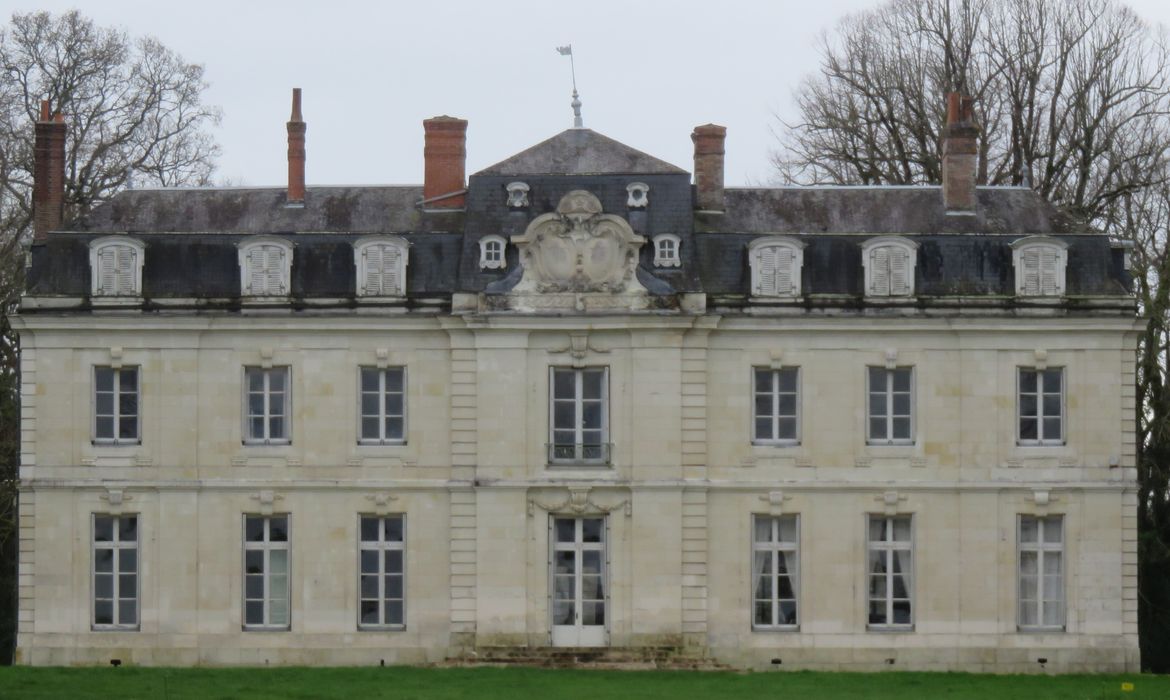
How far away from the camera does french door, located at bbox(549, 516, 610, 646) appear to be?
135ft

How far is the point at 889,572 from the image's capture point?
41281 mm

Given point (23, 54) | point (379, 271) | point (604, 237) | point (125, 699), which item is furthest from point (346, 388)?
point (23, 54)

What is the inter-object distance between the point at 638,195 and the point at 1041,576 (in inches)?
340

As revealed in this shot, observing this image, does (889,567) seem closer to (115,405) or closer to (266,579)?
(266,579)

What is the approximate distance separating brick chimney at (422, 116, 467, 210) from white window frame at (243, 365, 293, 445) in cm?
384

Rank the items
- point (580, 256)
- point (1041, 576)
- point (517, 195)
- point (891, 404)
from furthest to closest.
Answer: point (517, 195)
point (891, 404)
point (1041, 576)
point (580, 256)

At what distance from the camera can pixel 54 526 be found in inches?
1626

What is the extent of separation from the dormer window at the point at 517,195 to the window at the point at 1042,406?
8.21 m

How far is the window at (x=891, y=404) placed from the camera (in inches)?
1634

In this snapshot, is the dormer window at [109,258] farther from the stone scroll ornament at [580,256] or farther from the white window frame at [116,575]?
the stone scroll ornament at [580,256]

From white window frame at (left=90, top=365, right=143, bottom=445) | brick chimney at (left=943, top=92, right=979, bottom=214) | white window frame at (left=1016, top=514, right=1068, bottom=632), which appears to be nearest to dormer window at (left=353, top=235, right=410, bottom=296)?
white window frame at (left=90, top=365, right=143, bottom=445)

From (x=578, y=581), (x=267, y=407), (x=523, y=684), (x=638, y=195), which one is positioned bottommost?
(x=523, y=684)

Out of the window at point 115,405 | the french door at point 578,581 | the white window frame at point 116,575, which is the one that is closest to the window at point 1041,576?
the french door at point 578,581

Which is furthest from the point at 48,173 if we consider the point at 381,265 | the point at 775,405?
the point at 775,405
